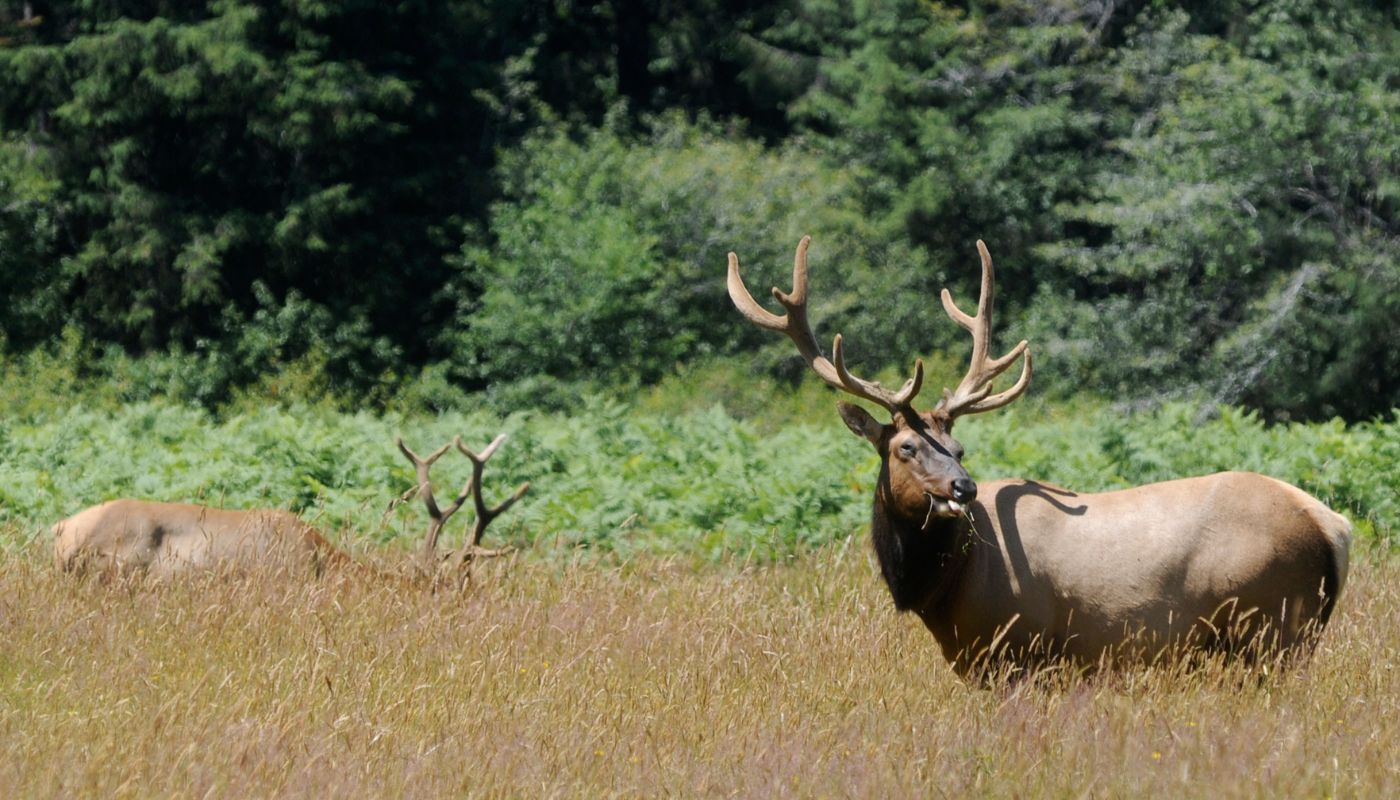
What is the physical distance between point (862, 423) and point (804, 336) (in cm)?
68

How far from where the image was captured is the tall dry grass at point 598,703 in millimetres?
5109

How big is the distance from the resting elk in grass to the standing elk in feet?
9.21

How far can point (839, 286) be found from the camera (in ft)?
92.1

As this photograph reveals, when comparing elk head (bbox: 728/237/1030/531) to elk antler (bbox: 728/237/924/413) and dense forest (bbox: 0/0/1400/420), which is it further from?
dense forest (bbox: 0/0/1400/420)

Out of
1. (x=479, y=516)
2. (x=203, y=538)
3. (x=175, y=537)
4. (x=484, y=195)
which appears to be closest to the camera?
(x=203, y=538)

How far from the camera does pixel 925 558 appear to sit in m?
6.66

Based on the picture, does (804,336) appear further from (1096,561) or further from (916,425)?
(1096,561)

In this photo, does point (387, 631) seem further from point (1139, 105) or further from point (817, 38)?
point (817, 38)

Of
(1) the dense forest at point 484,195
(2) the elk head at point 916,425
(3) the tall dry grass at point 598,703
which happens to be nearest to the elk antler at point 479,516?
(3) the tall dry grass at point 598,703

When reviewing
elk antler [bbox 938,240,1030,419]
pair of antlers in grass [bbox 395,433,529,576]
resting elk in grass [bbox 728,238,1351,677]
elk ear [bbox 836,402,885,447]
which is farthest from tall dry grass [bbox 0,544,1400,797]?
elk antler [bbox 938,240,1030,419]

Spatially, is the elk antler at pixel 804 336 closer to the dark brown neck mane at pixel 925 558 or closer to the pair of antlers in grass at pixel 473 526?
the dark brown neck mane at pixel 925 558

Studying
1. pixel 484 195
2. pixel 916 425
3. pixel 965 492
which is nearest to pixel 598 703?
pixel 965 492

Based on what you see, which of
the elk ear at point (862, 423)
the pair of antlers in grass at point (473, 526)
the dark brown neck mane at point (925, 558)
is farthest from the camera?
the pair of antlers in grass at point (473, 526)

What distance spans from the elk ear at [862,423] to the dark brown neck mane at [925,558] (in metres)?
0.14
